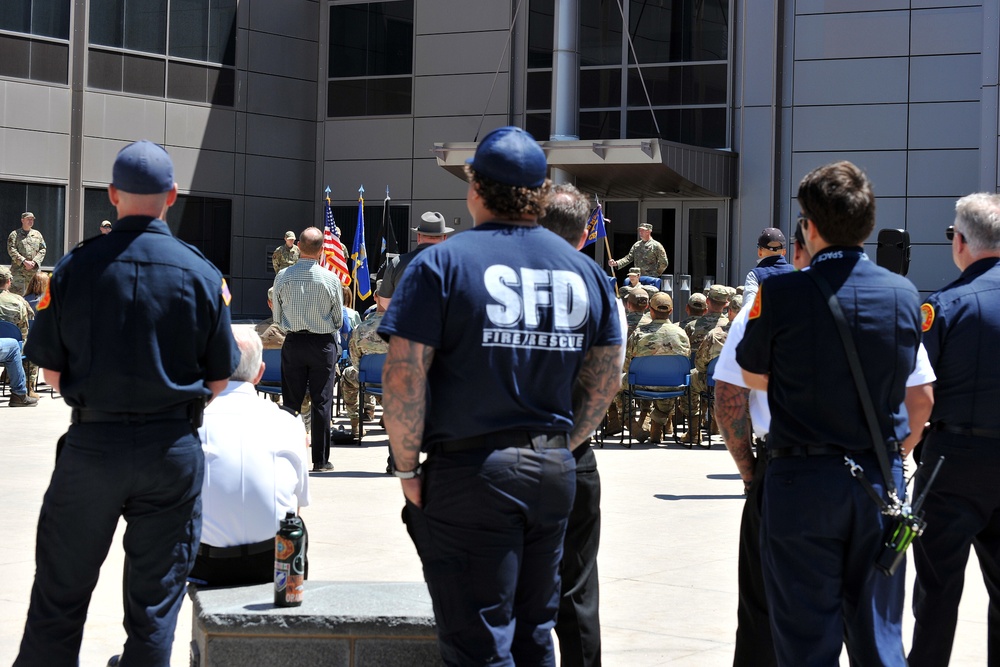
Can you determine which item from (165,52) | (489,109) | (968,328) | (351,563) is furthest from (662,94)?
(968,328)

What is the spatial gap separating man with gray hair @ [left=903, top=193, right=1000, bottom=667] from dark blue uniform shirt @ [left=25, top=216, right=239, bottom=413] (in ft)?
8.32

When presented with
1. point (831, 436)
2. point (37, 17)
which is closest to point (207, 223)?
point (37, 17)

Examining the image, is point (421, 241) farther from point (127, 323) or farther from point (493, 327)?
point (493, 327)

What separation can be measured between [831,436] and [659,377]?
9835mm

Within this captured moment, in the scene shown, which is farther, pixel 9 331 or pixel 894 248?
pixel 9 331

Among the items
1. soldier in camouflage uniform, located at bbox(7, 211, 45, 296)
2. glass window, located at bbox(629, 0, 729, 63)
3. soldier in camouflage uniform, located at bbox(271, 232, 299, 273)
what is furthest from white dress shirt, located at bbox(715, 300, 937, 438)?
glass window, located at bbox(629, 0, 729, 63)

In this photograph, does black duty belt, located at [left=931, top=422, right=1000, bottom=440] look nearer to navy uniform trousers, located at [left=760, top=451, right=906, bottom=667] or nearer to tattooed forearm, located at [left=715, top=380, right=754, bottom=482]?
tattooed forearm, located at [left=715, top=380, right=754, bottom=482]

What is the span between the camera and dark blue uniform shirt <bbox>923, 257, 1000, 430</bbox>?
14.7 ft

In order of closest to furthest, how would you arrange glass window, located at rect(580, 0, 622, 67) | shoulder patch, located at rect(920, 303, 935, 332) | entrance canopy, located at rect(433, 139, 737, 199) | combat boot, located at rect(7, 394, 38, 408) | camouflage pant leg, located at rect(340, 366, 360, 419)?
shoulder patch, located at rect(920, 303, 935, 332), camouflage pant leg, located at rect(340, 366, 360, 419), combat boot, located at rect(7, 394, 38, 408), entrance canopy, located at rect(433, 139, 737, 199), glass window, located at rect(580, 0, 622, 67)

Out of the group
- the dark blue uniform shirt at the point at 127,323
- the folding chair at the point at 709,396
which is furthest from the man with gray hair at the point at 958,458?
the folding chair at the point at 709,396

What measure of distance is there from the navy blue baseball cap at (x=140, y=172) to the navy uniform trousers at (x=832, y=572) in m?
2.21

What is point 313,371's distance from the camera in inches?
428

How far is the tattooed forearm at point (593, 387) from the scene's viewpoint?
3.85 metres

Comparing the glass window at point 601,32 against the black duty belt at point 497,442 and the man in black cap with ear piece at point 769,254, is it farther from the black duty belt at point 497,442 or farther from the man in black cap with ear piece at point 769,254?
the black duty belt at point 497,442
